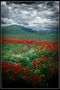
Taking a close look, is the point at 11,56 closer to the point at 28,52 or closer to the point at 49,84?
the point at 28,52

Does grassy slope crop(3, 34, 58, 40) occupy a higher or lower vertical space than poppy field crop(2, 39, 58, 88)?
higher

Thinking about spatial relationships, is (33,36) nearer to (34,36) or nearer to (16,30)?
(34,36)

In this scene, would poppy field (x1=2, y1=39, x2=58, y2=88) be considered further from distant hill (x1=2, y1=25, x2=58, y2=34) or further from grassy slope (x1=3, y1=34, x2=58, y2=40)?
distant hill (x1=2, y1=25, x2=58, y2=34)

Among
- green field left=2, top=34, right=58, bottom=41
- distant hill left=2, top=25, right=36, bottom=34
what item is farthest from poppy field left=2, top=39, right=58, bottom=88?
distant hill left=2, top=25, right=36, bottom=34

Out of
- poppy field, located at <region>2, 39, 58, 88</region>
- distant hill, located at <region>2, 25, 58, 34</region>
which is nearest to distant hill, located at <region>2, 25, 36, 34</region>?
distant hill, located at <region>2, 25, 58, 34</region>

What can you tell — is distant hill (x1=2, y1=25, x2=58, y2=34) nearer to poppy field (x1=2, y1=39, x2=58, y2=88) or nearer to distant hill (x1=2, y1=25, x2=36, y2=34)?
distant hill (x1=2, y1=25, x2=36, y2=34)

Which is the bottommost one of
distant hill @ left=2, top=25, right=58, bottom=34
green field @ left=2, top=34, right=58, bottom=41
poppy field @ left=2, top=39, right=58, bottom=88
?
poppy field @ left=2, top=39, right=58, bottom=88

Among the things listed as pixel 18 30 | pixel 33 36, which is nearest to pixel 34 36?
pixel 33 36

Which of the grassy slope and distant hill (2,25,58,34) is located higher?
distant hill (2,25,58,34)

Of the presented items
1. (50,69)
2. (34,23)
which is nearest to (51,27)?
(34,23)
